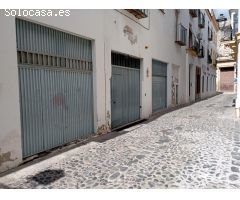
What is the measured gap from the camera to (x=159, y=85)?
1164 centimetres

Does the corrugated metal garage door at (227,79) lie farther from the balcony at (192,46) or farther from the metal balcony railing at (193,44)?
the balcony at (192,46)

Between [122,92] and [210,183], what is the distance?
16.6ft

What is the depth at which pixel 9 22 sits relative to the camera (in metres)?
3.99

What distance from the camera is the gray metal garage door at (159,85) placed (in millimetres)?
10938

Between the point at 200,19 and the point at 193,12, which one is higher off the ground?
the point at 200,19

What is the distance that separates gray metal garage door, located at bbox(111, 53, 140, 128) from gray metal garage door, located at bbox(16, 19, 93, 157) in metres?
1.33

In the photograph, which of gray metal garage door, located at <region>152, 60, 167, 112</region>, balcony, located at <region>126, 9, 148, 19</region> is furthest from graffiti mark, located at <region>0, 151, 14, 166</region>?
gray metal garage door, located at <region>152, 60, 167, 112</region>

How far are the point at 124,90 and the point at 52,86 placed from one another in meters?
3.54

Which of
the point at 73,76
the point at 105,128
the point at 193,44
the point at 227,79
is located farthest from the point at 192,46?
the point at 227,79

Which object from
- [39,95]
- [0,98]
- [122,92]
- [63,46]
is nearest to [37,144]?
[39,95]

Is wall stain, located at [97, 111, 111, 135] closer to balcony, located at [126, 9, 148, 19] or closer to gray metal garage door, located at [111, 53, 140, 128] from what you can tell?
gray metal garage door, located at [111, 53, 140, 128]

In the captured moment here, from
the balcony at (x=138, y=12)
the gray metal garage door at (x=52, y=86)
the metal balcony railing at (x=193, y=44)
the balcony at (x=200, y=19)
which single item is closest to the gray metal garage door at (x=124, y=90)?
the gray metal garage door at (x=52, y=86)

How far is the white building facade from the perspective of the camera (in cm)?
408

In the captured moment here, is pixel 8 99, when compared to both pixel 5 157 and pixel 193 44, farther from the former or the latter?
pixel 193 44
